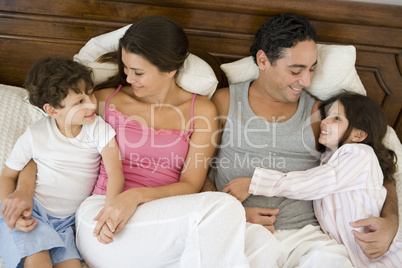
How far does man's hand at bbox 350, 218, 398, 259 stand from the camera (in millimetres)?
1236

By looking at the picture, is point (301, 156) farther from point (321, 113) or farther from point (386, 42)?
point (386, 42)

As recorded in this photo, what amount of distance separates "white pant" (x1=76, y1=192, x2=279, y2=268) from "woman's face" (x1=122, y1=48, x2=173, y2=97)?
1.51 ft

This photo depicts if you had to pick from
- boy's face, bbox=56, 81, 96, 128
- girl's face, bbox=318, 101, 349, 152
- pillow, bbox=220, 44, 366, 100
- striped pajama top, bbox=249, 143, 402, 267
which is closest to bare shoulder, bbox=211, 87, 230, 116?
pillow, bbox=220, 44, 366, 100

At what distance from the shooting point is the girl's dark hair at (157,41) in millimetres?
1269

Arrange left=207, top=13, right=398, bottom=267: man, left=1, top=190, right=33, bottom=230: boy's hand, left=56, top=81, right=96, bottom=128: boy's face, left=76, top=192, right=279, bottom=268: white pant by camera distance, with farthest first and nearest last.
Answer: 1. left=207, top=13, right=398, bottom=267: man
2. left=56, top=81, right=96, bottom=128: boy's face
3. left=1, top=190, right=33, bottom=230: boy's hand
4. left=76, top=192, right=279, bottom=268: white pant

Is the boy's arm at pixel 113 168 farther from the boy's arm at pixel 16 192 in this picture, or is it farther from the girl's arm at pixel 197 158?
the boy's arm at pixel 16 192

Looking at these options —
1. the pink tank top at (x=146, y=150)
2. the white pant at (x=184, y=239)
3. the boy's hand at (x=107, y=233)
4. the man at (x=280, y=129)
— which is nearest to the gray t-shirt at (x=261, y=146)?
the man at (x=280, y=129)

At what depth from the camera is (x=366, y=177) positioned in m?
1.32

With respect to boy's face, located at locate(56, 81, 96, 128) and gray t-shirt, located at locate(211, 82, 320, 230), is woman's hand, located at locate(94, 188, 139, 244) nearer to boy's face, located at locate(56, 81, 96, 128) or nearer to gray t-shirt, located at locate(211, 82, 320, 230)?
boy's face, located at locate(56, 81, 96, 128)

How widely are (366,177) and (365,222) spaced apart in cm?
17

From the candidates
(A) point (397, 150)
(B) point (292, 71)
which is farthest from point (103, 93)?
(A) point (397, 150)

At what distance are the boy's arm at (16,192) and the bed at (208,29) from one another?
24 centimetres

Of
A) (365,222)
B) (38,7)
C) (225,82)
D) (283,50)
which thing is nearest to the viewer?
(365,222)

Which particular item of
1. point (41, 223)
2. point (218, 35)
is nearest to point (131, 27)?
point (218, 35)
